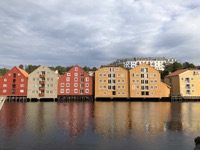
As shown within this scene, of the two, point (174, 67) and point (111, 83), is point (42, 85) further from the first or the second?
point (174, 67)

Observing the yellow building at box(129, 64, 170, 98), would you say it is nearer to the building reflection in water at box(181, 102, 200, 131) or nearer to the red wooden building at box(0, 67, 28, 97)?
the building reflection in water at box(181, 102, 200, 131)

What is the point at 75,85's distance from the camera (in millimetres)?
93938

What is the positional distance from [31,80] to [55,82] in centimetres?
1111

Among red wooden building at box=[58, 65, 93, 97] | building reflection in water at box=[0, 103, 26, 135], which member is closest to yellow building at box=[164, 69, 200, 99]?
red wooden building at box=[58, 65, 93, 97]

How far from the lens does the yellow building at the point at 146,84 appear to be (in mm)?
91500

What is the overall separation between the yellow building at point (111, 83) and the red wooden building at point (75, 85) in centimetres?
404

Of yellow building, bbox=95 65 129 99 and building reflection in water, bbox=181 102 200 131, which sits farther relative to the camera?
yellow building, bbox=95 65 129 99

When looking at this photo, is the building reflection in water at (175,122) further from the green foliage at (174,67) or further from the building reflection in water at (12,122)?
the green foliage at (174,67)

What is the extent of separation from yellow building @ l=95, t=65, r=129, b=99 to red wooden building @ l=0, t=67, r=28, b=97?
110 ft

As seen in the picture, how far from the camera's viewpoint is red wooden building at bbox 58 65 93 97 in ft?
306

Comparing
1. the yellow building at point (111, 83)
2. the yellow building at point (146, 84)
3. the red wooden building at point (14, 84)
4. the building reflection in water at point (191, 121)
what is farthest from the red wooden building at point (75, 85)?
the building reflection in water at point (191, 121)

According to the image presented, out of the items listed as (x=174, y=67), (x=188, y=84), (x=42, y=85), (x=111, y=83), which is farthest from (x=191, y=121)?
(x=174, y=67)

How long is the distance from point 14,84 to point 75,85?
2778 cm

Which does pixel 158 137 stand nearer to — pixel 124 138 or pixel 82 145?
pixel 124 138
